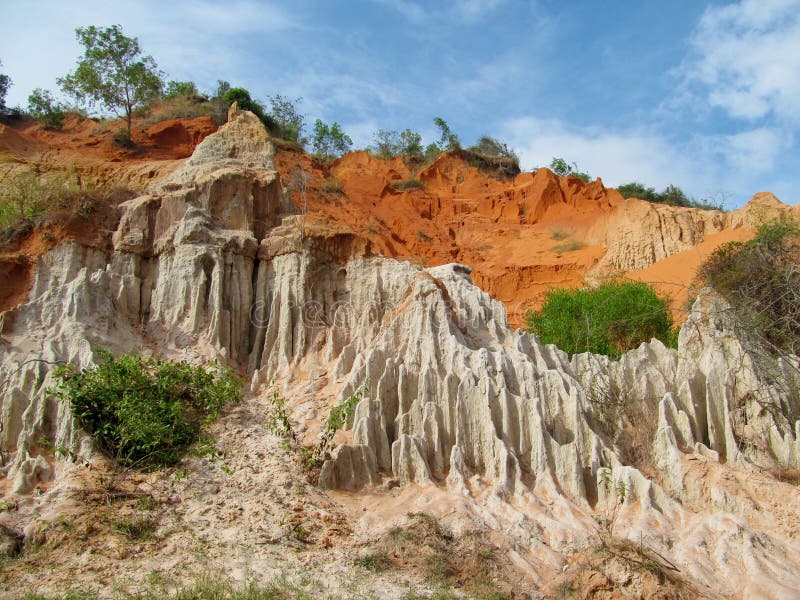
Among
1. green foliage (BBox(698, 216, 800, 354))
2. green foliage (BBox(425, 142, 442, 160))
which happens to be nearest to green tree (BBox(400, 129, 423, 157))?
green foliage (BBox(425, 142, 442, 160))

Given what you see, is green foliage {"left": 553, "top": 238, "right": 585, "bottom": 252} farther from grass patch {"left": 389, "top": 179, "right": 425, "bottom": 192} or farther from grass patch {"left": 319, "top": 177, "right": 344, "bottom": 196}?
grass patch {"left": 319, "top": 177, "right": 344, "bottom": 196}

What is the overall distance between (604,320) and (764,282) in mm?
5823

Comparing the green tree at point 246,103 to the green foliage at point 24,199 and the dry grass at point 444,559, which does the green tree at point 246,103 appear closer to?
the green foliage at point 24,199

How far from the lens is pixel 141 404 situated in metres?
12.0

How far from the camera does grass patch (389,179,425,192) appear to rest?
35.1 meters

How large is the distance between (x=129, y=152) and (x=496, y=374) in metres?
17.9

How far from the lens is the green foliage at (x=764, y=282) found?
12.9 m

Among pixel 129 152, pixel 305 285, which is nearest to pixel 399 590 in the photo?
pixel 305 285

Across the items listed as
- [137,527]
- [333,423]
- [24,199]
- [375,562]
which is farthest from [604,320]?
[24,199]

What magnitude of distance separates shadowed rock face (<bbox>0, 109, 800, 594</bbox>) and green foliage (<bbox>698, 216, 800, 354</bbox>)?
612mm

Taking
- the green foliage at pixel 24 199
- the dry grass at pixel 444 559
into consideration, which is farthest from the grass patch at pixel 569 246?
the dry grass at pixel 444 559

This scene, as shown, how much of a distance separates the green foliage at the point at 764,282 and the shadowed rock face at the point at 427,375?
612mm

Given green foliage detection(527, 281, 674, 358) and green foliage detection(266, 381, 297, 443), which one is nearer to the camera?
green foliage detection(266, 381, 297, 443)

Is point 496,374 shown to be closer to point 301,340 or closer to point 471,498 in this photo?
point 471,498
